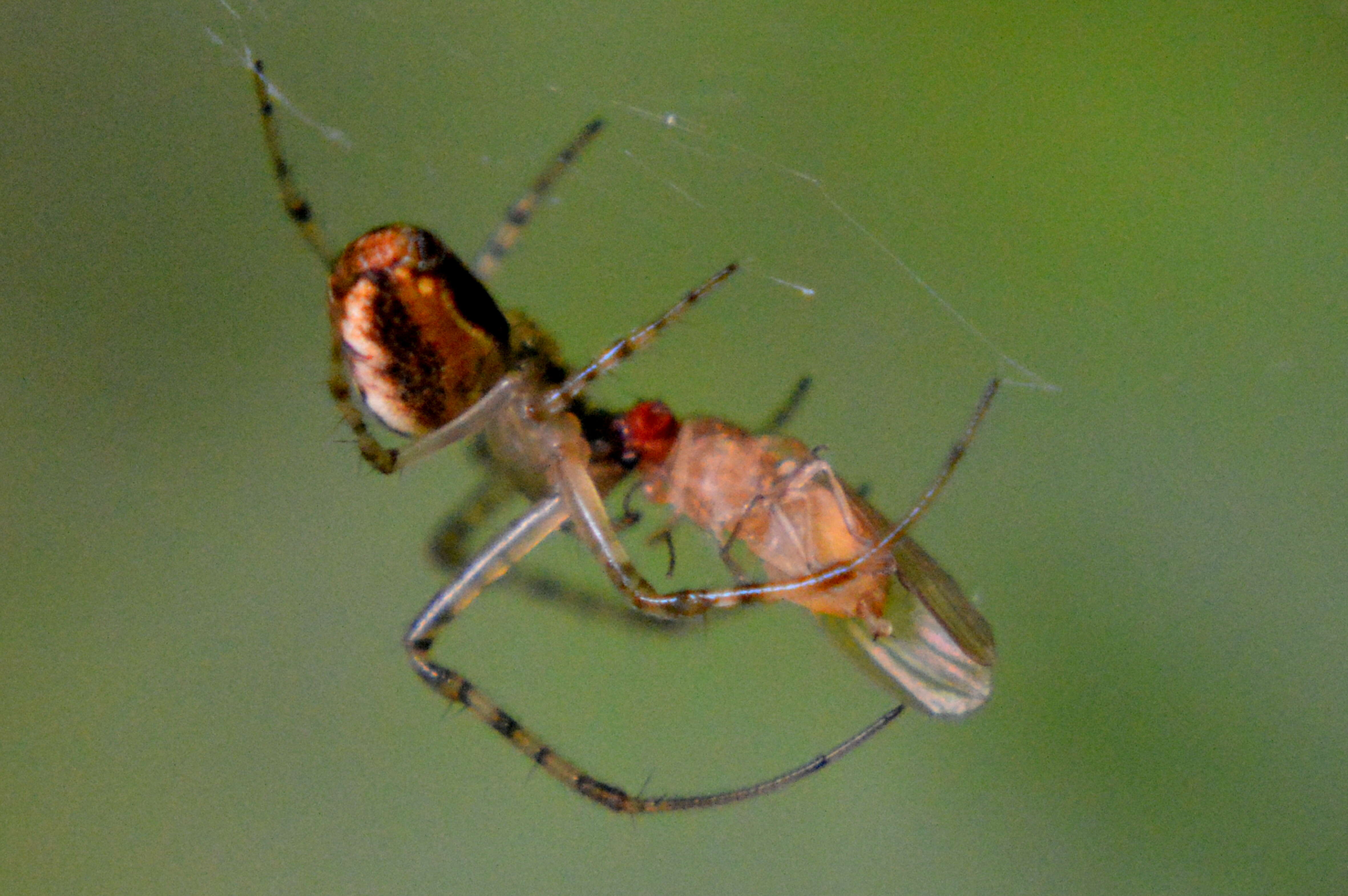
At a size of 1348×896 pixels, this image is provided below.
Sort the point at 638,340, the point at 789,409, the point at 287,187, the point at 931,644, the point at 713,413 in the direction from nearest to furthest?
the point at 931,644
the point at 638,340
the point at 287,187
the point at 789,409
the point at 713,413

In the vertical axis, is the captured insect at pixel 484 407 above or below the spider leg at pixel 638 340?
below

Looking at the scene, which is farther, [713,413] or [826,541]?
[713,413]

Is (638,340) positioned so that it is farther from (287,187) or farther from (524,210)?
(287,187)

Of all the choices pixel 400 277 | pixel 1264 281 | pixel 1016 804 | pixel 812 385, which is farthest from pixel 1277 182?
pixel 400 277

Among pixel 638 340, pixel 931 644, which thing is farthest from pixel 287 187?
pixel 931 644

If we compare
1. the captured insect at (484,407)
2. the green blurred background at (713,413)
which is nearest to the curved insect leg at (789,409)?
the green blurred background at (713,413)

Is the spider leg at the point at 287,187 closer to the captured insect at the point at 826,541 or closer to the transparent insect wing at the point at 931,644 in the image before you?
the captured insect at the point at 826,541

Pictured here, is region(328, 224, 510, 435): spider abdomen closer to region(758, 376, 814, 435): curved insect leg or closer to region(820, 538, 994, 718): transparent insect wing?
region(758, 376, 814, 435): curved insect leg

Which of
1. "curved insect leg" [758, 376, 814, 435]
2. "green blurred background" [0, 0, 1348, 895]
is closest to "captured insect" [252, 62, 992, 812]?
"green blurred background" [0, 0, 1348, 895]
